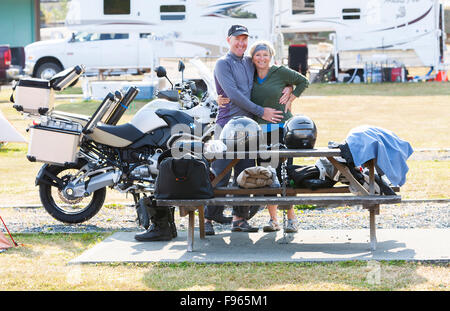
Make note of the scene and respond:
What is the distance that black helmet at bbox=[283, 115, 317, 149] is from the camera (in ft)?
19.7

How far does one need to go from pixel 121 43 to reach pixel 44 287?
19.7 m

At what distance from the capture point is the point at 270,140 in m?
6.38

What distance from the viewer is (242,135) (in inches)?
236

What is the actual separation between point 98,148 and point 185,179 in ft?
5.64

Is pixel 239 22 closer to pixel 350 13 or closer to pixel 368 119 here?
pixel 350 13

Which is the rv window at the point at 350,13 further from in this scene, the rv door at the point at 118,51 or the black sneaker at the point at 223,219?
the black sneaker at the point at 223,219

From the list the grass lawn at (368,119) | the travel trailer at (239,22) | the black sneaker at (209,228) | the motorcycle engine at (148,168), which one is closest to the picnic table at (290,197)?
the black sneaker at (209,228)

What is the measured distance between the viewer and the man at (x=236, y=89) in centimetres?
639

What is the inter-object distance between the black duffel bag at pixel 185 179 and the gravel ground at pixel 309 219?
1086 millimetres

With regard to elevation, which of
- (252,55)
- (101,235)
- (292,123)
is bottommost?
(101,235)

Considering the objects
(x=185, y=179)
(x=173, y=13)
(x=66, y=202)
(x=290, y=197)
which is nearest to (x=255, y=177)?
(x=290, y=197)

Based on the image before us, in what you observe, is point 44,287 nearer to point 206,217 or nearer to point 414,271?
point 206,217

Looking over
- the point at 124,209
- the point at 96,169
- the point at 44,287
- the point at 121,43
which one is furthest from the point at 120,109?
the point at 121,43

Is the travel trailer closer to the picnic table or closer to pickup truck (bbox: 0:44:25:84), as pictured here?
pickup truck (bbox: 0:44:25:84)
